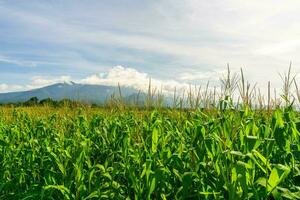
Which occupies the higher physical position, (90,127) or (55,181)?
(90,127)

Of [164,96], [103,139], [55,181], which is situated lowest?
[55,181]

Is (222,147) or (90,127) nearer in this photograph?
(222,147)

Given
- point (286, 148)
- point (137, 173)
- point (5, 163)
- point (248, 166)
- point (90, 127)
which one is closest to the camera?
point (248, 166)

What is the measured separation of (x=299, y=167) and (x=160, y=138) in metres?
1.98

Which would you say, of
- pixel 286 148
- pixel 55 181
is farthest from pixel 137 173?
pixel 286 148

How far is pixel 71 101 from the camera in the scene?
43.2 feet

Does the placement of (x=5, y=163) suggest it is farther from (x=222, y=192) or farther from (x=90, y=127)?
(x=222, y=192)

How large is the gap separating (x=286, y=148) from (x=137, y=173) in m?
1.76

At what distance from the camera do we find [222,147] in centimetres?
382

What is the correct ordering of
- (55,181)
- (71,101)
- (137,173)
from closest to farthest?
(137,173) → (55,181) → (71,101)

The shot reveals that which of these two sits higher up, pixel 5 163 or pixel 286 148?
pixel 286 148

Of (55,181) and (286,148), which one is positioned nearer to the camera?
(286,148)

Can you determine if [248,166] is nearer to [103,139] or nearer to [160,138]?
[160,138]

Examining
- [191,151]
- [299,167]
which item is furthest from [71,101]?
[299,167]
